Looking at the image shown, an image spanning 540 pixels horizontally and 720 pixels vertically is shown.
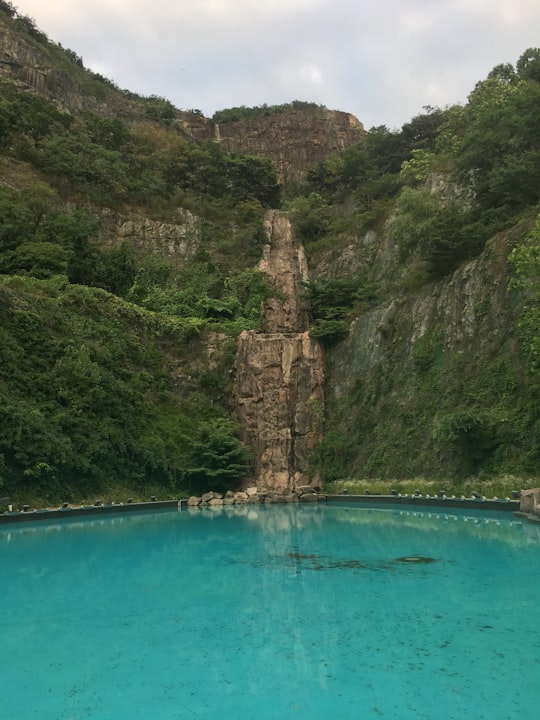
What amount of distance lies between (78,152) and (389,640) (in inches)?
1337

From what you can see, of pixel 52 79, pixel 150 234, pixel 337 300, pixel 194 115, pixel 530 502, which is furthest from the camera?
pixel 194 115

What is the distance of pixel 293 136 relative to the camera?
61.8 m

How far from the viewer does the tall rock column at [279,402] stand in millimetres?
22391

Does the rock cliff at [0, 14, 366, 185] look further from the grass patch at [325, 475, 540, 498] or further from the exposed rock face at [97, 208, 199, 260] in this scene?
the grass patch at [325, 475, 540, 498]

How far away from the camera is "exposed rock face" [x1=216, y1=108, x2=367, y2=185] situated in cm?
5984

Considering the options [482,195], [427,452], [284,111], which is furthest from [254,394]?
[284,111]

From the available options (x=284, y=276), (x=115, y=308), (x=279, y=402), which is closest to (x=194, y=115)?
(x=284, y=276)

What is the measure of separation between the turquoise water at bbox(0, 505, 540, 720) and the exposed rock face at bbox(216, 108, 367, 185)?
5278 centimetres

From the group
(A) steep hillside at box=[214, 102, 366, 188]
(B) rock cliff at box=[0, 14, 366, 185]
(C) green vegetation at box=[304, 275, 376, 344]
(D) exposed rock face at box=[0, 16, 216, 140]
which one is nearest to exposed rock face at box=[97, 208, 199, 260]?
(C) green vegetation at box=[304, 275, 376, 344]

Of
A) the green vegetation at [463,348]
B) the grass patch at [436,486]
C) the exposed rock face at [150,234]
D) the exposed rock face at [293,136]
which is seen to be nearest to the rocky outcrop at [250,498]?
the grass patch at [436,486]

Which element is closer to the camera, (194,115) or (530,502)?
(530,502)

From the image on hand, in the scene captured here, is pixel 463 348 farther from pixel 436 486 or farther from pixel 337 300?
pixel 337 300

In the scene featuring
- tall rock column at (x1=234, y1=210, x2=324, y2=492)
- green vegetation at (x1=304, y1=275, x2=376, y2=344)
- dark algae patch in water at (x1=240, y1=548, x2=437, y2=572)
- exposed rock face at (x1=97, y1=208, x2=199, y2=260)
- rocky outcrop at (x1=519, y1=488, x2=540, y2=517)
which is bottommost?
dark algae patch in water at (x1=240, y1=548, x2=437, y2=572)

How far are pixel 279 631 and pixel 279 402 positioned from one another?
61.7ft
